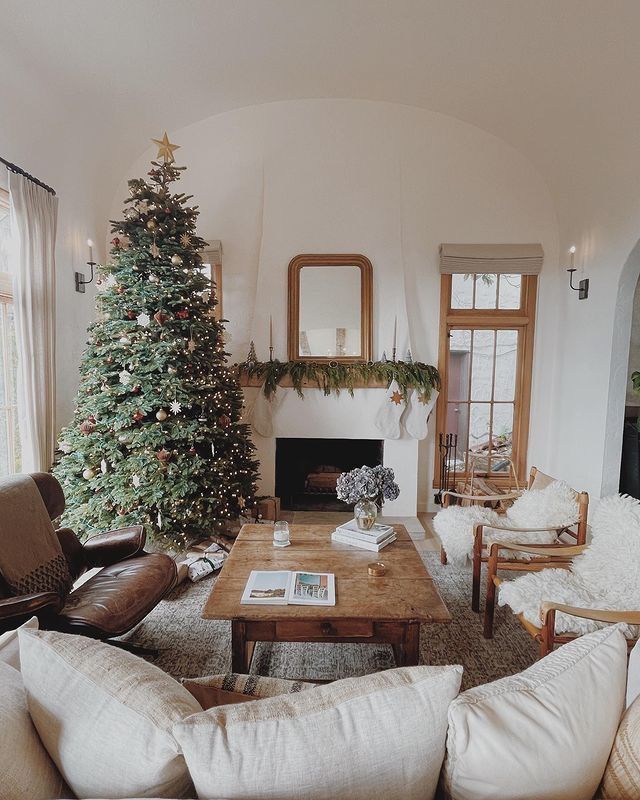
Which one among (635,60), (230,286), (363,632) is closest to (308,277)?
(230,286)

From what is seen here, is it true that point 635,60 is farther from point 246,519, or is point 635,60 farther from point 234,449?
point 246,519

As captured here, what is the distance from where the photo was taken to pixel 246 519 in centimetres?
372

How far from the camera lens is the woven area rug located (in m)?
2.14

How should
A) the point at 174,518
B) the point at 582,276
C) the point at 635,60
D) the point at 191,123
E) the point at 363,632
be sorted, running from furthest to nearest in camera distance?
the point at 191,123, the point at 582,276, the point at 174,518, the point at 635,60, the point at 363,632

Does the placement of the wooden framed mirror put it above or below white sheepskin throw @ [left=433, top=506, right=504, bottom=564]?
above

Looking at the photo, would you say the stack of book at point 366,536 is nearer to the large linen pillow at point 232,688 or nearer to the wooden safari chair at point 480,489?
the large linen pillow at point 232,688

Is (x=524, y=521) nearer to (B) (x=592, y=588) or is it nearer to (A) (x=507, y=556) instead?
(A) (x=507, y=556)

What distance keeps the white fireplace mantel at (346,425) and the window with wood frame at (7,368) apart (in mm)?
1884

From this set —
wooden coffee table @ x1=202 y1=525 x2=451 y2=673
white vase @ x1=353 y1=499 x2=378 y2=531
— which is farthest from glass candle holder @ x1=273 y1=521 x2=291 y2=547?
white vase @ x1=353 y1=499 x2=378 y2=531

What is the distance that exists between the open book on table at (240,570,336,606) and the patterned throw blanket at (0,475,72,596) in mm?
946

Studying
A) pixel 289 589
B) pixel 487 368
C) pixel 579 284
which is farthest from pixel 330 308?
Answer: pixel 289 589

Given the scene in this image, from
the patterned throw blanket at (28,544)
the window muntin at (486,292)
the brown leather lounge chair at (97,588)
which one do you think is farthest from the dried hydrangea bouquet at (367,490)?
the window muntin at (486,292)

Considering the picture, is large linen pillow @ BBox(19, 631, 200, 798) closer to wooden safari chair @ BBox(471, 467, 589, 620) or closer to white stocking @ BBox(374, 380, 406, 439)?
wooden safari chair @ BBox(471, 467, 589, 620)

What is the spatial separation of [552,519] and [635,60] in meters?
2.72
